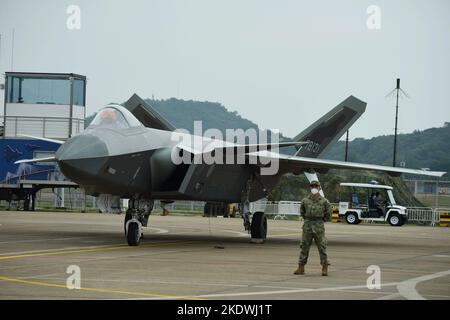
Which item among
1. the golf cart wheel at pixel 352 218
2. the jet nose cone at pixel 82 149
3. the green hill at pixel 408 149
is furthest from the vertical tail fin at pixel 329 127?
the green hill at pixel 408 149

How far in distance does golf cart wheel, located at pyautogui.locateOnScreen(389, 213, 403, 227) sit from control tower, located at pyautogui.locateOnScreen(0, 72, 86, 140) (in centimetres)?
1799

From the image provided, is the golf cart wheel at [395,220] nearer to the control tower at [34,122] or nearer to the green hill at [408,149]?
the control tower at [34,122]

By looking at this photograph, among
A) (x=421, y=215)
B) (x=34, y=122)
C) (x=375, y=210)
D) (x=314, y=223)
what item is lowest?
(x=421, y=215)

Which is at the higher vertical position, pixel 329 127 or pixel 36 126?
pixel 36 126

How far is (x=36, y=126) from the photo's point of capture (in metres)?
45.2

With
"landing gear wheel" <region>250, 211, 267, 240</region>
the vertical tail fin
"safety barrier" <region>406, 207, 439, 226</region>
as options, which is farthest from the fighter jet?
"safety barrier" <region>406, 207, 439, 226</region>

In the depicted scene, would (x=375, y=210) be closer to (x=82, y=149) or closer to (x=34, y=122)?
(x=34, y=122)

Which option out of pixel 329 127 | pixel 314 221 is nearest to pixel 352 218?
pixel 329 127

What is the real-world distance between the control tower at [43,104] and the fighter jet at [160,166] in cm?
2102

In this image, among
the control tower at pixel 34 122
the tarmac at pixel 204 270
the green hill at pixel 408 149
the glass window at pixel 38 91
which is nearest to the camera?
the tarmac at pixel 204 270

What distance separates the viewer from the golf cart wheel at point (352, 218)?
44.8 metres

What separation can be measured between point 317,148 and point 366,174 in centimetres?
3684

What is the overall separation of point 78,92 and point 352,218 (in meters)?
17.2
